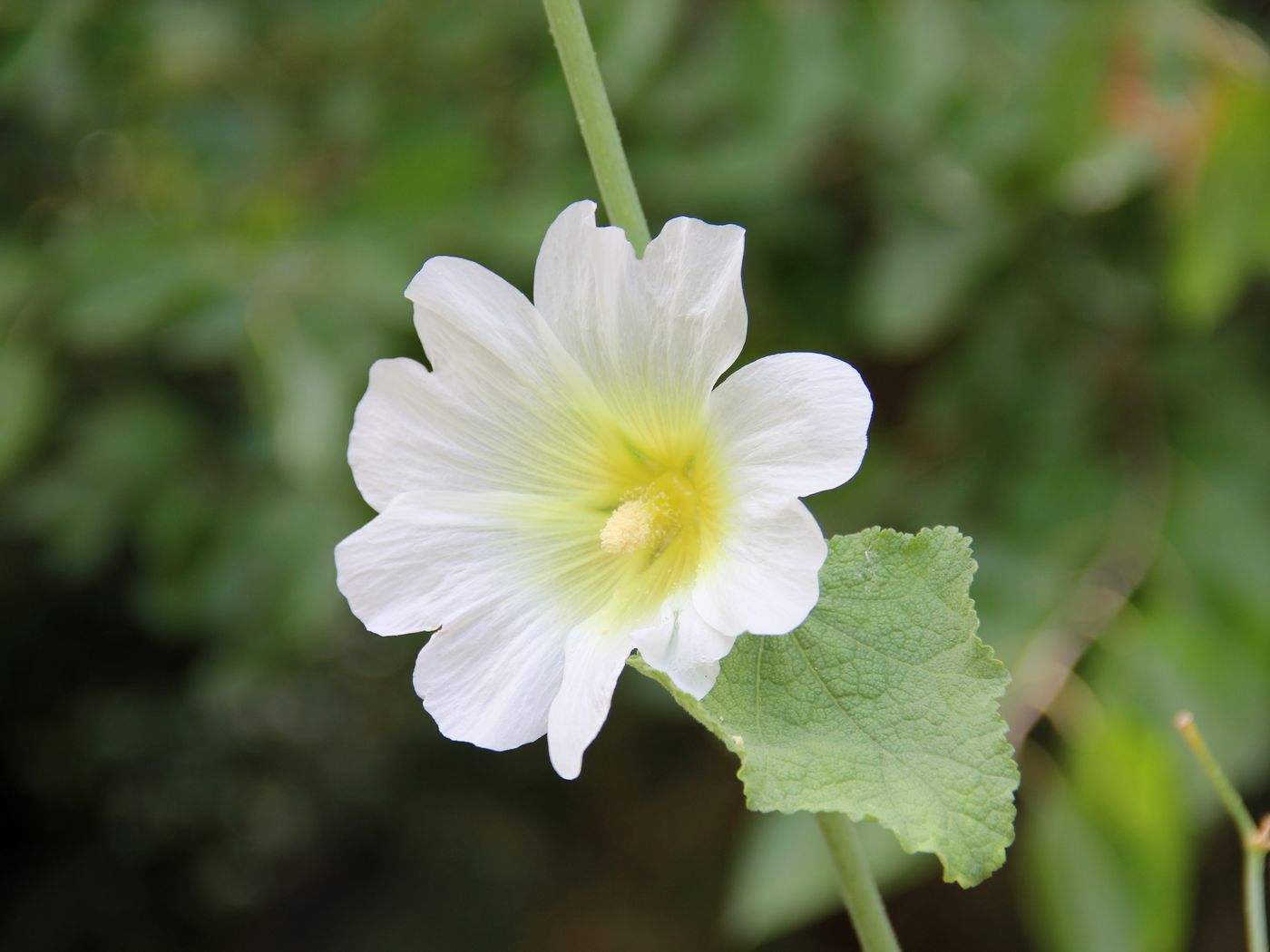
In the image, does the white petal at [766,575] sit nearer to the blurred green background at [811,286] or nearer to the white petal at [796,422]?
the white petal at [796,422]

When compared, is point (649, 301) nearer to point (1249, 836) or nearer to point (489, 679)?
point (489, 679)

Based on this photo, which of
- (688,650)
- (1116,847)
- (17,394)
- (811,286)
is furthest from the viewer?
(811,286)

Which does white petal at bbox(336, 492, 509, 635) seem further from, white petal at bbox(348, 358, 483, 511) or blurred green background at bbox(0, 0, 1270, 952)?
blurred green background at bbox(0, 0, 1270, 952)

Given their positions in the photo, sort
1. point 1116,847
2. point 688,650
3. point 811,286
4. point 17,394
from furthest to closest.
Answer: point 811,286 → point 17,394 → point 1116,847 → point 688,650

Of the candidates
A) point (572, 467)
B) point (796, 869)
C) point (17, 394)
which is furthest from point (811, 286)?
point (572, 467)

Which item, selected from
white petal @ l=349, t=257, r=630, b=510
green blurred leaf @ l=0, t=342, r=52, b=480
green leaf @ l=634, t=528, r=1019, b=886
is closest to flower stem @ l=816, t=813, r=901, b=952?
green leaf @ l=634, t=528, r=1019, b=886

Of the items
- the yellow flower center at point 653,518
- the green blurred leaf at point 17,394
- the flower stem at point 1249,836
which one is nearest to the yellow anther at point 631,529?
the yellow flower center at point 653,518

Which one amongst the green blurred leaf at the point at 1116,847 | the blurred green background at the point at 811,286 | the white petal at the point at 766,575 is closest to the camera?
the white petal at the point at 766,575

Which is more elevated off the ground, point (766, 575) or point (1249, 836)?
point (766, 575)
